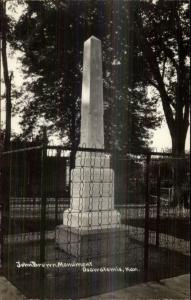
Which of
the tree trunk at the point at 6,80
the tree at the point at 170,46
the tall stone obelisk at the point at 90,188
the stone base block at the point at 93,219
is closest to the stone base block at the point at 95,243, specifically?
the tall stone obelisk at the point at 90,188

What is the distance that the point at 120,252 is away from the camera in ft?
22.5

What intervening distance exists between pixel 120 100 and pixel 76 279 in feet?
42.0

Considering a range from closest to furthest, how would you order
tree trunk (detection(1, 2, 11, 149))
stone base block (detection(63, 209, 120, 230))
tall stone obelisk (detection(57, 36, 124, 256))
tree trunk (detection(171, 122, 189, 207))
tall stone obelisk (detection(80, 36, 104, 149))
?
tall stone obelisk (detection(57, 36, 124, 256)), stone base block (detection(63, 209, 120, 230)), tall stone obelisk (detection(80, 36, 104, 149)), tree trunk (detection(171, 122, 189, 207)), tree trunk (detection(1, 2, 11, 149))

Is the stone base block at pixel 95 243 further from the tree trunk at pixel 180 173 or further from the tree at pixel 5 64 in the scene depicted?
the tree at pixel 5 64

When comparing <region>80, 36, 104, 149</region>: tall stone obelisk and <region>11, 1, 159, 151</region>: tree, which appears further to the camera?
<region>11, 1, 159, 151</region>: tree

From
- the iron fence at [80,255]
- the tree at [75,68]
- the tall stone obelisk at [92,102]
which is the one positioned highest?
the tree at [75,68]

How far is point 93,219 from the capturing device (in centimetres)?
685

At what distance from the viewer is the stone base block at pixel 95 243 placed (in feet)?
21.0

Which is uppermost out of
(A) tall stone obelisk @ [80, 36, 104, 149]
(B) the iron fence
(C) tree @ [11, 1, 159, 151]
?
(C) tree @ [11, 1, 159, 151]

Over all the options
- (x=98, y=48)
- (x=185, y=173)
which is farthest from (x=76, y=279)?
(x=185, y=173)

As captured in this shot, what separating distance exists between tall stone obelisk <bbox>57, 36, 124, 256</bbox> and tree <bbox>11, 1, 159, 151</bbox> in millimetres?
6641

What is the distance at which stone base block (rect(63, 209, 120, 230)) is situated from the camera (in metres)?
6.71

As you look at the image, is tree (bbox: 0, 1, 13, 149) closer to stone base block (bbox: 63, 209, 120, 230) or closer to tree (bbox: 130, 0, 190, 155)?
tree (bbox: 130, 0, 190, 155)

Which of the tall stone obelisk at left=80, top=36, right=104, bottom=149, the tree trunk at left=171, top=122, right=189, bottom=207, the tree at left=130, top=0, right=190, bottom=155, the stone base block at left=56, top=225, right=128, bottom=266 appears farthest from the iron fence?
the tree at left=130, top=0, right=190, bottom=155
